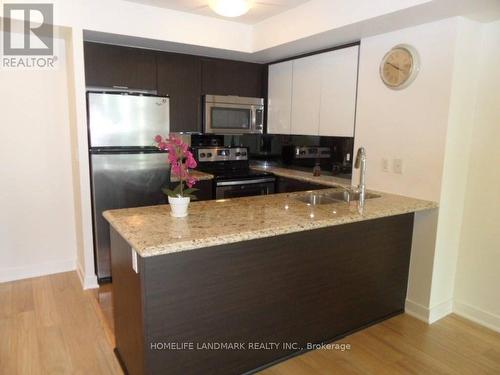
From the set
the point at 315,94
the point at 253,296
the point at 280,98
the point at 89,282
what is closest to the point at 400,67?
the point at 315,94

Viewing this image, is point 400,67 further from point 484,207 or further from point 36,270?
point 36,270

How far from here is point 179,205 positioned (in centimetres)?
203

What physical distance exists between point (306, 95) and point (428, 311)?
2223 mm

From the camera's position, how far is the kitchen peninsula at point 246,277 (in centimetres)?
174

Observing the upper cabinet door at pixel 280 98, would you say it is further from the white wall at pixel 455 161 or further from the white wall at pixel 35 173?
the white wall at pixel 35 173

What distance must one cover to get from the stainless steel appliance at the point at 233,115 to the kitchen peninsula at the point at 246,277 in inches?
61.5

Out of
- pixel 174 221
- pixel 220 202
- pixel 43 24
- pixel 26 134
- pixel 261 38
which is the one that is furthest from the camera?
pixel 261 38

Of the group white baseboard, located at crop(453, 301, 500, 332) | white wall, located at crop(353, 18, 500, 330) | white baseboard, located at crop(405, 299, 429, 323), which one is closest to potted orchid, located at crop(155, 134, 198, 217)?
white wall, located at crop(353, 18, 500, 330)

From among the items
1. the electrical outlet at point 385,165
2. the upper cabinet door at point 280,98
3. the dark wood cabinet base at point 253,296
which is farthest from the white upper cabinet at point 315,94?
the dark wood cabinet base at point 253,296

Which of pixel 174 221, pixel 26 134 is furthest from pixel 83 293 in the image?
pixel 174 221

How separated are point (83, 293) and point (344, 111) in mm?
2780

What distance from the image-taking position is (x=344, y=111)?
333cm

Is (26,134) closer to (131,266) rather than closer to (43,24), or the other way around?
(43,24)

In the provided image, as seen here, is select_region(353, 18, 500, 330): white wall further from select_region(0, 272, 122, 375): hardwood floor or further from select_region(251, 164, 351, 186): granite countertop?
select_region(0, 272, 122, 375): hardwood floor
